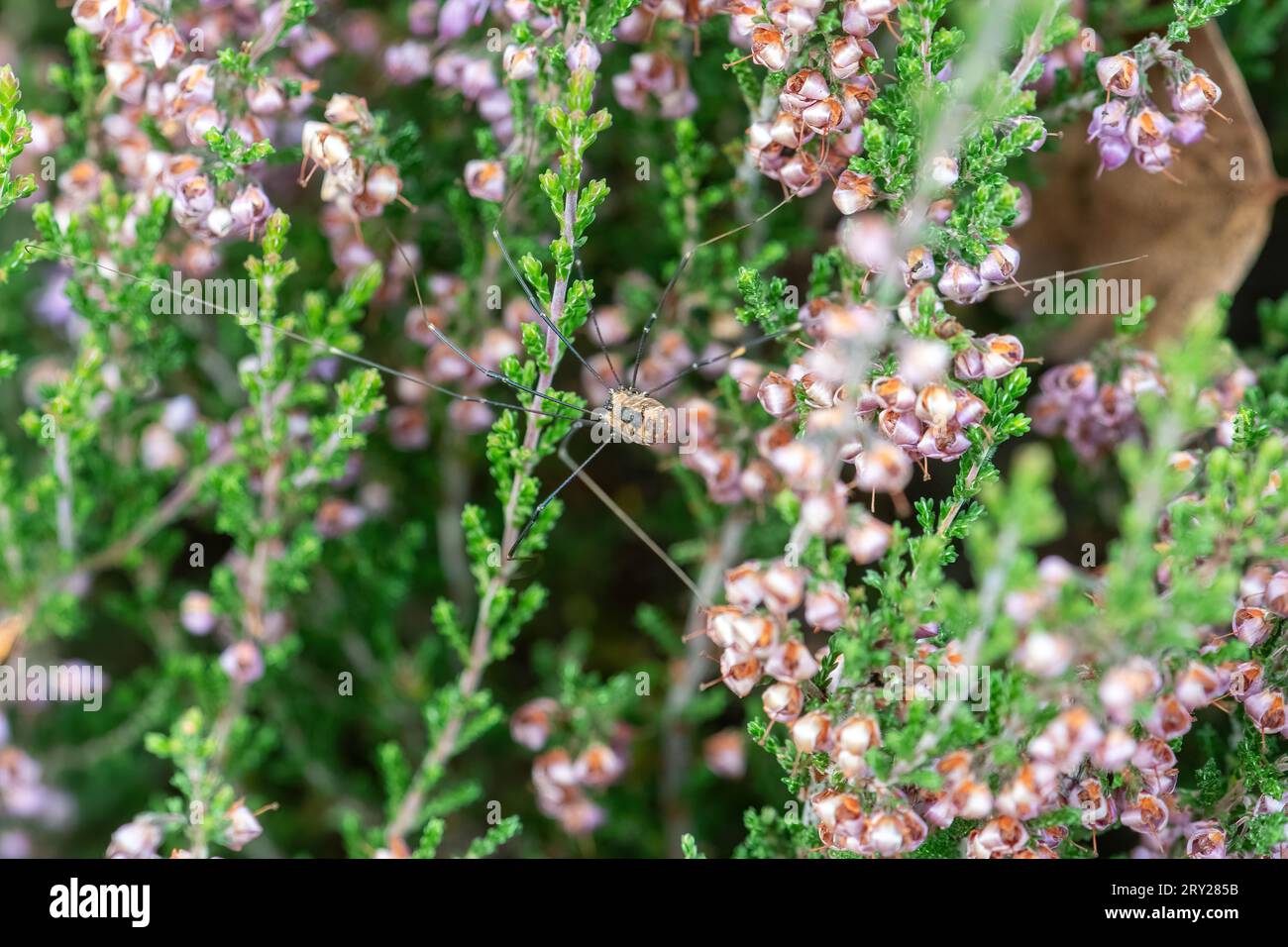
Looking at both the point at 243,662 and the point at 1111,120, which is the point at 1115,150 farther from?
the point at 243,662

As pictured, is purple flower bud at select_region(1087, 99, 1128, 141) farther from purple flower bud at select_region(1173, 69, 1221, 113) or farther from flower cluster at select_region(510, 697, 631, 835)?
flower cluster at select_region(510, 697, 631, 835)

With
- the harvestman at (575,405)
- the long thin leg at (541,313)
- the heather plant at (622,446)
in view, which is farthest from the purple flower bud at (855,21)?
the long thin leg at (541,313)

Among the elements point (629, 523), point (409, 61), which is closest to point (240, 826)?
point (629, 523)

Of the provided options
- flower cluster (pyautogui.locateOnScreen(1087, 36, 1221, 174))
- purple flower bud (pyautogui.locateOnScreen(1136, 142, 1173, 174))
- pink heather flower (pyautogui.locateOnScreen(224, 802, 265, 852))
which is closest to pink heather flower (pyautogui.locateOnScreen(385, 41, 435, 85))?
flower cluster (pyautogui.locateOnScreen(1087, 36, 1221, 174))

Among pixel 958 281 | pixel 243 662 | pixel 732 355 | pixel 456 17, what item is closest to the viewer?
pixel 958 281

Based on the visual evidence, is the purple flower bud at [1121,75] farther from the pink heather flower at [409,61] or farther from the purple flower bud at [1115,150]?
the pink heather flower at [409,61]

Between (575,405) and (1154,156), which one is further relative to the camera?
(575,405)
